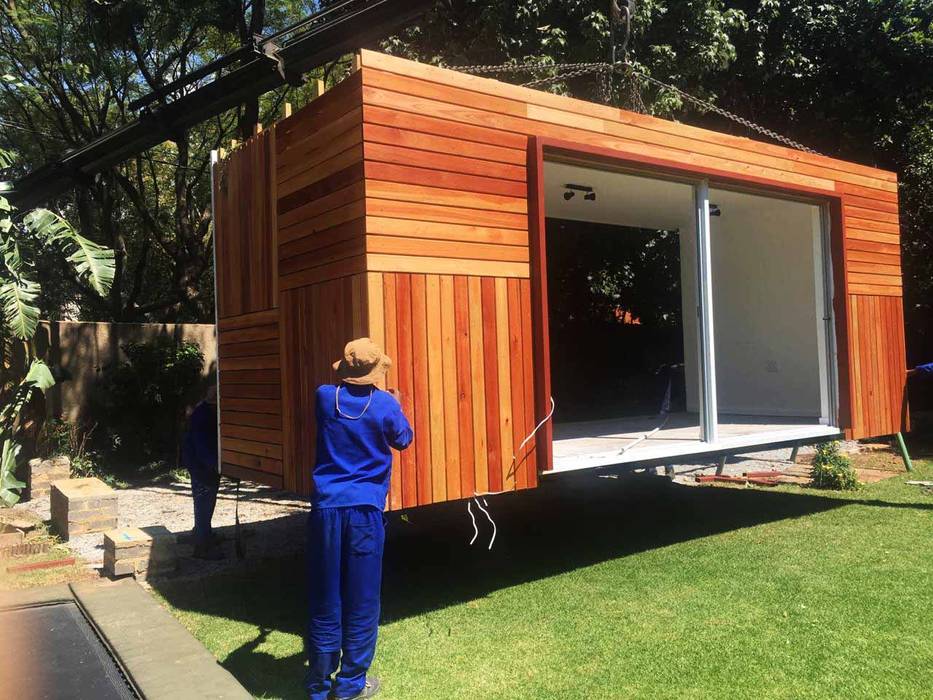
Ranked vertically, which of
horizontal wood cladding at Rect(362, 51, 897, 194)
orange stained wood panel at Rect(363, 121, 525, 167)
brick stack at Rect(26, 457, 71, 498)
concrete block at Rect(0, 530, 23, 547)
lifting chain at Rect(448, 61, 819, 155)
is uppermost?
lifting chain at Rect(448, 61, 819, 155)

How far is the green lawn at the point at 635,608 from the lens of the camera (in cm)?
379

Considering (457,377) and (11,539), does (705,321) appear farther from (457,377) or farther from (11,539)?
(11,539)

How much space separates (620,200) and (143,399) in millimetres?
7568

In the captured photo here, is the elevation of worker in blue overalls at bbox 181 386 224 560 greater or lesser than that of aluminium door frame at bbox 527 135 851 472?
lesser

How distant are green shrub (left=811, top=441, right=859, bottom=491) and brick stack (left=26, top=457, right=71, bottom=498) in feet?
30.0

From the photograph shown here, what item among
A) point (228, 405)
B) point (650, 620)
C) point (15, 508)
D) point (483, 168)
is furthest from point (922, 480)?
point (15, 508)

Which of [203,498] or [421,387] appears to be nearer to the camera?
[421,387]

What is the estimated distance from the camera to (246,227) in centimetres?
561

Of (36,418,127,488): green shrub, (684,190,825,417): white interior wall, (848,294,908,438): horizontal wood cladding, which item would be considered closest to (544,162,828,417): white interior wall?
(684,190,825,417): white interior wall

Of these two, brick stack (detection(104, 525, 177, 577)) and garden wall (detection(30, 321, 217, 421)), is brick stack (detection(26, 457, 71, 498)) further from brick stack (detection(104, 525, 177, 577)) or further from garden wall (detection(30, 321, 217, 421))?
brick stack (detection(104, 525, 177, 577))

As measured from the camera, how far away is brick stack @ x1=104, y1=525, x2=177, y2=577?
5801 millimetres

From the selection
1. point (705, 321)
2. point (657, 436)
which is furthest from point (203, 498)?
point (705, 321)

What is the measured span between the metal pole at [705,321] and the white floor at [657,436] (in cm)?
18

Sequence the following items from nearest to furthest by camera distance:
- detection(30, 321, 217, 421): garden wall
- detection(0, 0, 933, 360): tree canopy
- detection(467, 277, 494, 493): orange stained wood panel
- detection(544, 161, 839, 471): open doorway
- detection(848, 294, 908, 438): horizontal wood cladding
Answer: detection(467, 277, 494, 493): orange stained wood panel, detection(544, 161, 839, 471): open doorway, detection(848, 294, 908, 438): horizontal wood cladding, detection(0, 0, 933, 360): tree canopy, detection(30, 321, 217, 421): garden wall
